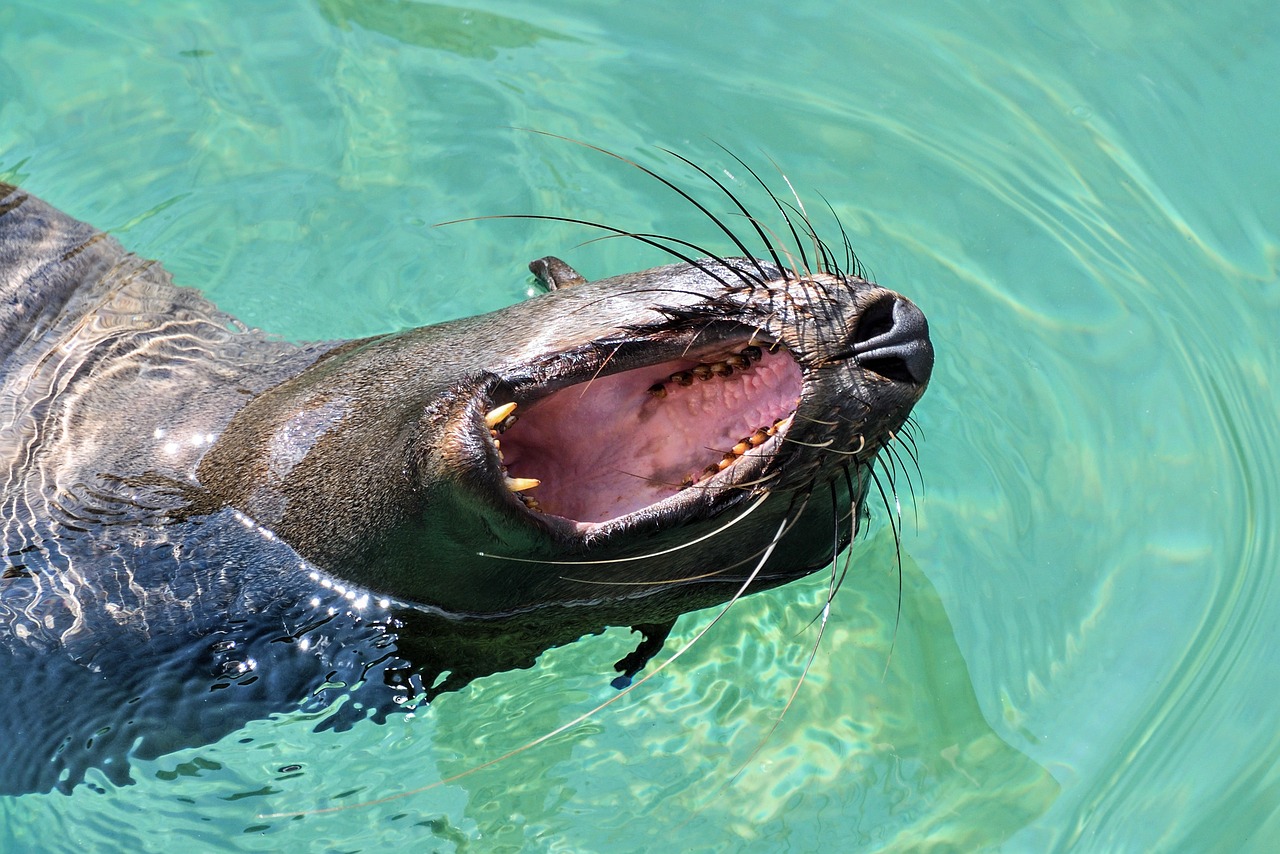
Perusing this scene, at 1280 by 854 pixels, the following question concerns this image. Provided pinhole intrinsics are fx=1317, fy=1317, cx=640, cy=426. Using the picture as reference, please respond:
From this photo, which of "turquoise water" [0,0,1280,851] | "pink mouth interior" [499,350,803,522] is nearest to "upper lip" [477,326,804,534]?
"pink mouth interior" [499,350,803,522]

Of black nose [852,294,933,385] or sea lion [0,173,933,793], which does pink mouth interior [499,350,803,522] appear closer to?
sea lion [0,173,933,793]

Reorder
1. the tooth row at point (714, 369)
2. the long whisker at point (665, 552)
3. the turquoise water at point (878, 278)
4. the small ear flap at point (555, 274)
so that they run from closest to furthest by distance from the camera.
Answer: the long whisker at point (665, 552)
the tooth row at point (714, 369)
the small ear flap at point (555, 274)
the turquoise water at point (878, 278)

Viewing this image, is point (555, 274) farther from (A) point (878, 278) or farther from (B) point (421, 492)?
(A) point (878, 278)

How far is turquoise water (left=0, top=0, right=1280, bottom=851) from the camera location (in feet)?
15.5

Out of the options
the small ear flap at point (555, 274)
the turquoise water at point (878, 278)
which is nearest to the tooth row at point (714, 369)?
the small ear flap at point (555, 274)

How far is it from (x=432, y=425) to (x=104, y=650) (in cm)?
128

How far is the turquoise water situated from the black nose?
2192 mm

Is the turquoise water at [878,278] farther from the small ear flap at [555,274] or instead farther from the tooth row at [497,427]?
the tooth row at [497,427]

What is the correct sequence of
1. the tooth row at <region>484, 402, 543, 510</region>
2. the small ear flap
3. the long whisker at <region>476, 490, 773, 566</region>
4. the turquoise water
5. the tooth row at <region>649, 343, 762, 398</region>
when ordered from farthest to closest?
1. the turquoise water
2. the small ear flap
3. the tooth row at <region>649, 343, 762, 398</region>
4. the long whisker at <region>476, 490, 773, 566</region>
5. the tooth row at <region>484, 402, 543, 510</region>

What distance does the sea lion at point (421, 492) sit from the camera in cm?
309

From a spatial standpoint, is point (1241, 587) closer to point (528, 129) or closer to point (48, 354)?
point (528, 129)

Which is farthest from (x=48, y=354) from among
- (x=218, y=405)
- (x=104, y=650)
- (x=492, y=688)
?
(x=492, y=688)

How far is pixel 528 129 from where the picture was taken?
6375 mm

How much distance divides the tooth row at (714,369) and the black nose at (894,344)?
30cm
